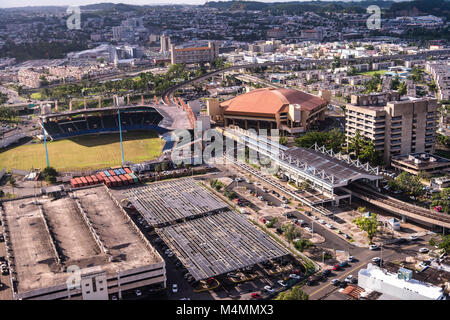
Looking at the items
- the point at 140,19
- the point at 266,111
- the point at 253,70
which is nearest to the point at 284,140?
the point at 266,111

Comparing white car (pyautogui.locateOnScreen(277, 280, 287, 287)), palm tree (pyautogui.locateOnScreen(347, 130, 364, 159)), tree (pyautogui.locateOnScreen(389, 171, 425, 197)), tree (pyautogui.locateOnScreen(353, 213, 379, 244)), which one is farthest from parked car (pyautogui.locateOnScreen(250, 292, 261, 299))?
palm tree (pyautogui.locateOnScreen(347, 130, 364, 159))

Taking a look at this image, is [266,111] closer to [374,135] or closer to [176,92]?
[374,135]

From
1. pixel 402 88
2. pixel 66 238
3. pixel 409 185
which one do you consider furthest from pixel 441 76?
pixel 66 238

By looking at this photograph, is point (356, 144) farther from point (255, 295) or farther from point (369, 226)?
point (255, 295)

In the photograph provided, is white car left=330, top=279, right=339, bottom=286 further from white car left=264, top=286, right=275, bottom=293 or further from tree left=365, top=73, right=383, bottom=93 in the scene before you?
tree left=365, top=73, right=383, bottom=93

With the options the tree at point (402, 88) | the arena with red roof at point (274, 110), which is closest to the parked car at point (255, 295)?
the arena with red roof at point (274, 110)

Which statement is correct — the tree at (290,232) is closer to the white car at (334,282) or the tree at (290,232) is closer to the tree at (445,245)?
the white car at (334,282)
